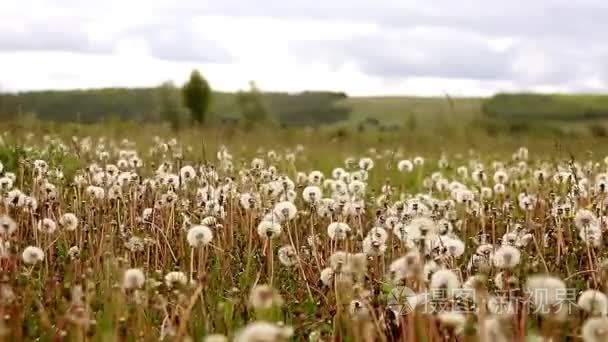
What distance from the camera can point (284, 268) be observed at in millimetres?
4215

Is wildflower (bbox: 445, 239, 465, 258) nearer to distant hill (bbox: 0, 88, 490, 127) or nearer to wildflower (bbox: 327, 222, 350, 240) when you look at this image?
wildflower (bbox: 327, 222, 350, 240)

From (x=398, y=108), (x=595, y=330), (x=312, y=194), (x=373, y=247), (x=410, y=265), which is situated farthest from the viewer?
(x=398, y=108)

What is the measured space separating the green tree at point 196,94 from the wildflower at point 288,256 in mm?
61853

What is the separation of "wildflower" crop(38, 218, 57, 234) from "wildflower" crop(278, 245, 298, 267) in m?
1.17

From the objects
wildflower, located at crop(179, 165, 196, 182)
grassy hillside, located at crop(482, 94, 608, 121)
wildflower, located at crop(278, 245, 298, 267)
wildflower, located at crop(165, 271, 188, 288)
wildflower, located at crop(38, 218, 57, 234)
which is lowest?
wildflower, located at crop(278, 245, 298, 267)

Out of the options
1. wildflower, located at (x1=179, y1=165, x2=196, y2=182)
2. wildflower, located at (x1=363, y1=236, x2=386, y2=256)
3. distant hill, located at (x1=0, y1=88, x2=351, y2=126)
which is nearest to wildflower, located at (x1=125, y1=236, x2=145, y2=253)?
wildflower, located at (x1=363, y1=236, x2=386, y2=256)

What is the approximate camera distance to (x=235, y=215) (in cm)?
530

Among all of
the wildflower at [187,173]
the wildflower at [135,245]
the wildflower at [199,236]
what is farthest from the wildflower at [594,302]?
the wildflower at [187,173]

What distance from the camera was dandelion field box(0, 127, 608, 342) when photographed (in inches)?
104

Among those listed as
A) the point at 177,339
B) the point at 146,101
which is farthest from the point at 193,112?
the point at 177,339

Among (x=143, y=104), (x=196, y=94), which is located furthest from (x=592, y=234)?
(x=143, y=104)

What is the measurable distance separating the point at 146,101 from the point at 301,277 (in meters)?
100

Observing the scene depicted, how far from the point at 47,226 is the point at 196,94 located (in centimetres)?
6246

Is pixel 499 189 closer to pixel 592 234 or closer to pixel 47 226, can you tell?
pixel 592 234
